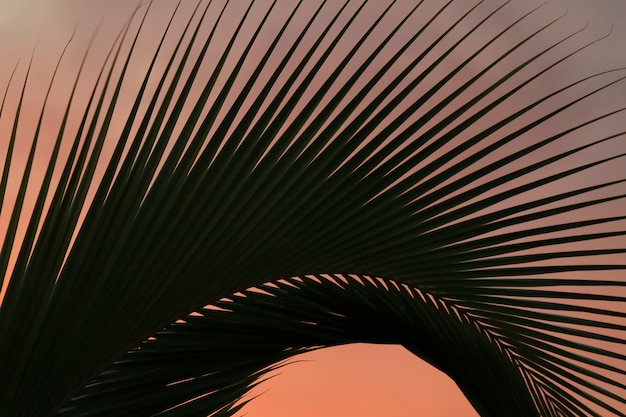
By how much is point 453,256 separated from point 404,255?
0.07m

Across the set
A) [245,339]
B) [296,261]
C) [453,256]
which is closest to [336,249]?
[296,261]

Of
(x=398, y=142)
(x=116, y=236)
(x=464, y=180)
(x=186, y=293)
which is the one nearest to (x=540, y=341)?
(x=464, y=180)

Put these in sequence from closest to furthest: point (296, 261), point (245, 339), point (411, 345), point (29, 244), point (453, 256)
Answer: point (29, 244), point (296, 261), point (453, 256), point (245, 339), point (411, 345)

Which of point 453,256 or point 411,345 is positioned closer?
point 453,256

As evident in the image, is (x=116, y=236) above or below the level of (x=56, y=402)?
above

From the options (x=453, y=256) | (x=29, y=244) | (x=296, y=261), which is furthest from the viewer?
(x=453, y=256)

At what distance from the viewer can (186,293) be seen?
3.01 feet

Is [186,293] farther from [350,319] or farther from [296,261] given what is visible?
[350,319]

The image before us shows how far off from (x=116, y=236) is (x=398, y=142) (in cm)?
38

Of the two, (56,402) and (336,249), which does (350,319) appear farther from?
(56,402)

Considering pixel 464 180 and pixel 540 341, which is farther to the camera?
pixel 540 341

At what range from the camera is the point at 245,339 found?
1271mm

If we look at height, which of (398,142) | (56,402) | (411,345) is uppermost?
(398,142)

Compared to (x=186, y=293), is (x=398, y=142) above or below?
above
